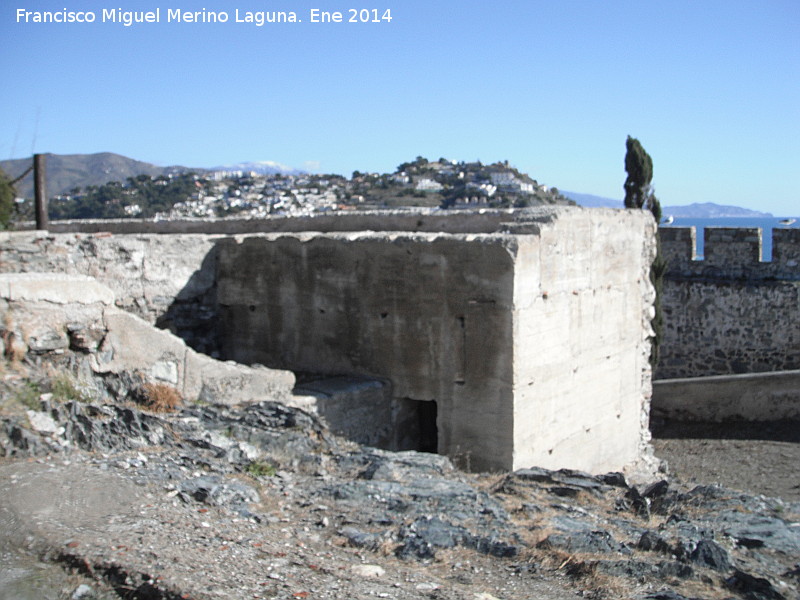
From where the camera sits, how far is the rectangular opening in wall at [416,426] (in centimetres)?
878

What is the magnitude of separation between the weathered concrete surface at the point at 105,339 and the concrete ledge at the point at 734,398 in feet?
34.8

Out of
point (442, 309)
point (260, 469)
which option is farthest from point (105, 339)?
point (442, 309)

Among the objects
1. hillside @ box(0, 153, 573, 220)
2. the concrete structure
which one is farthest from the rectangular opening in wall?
hillside @ box(0, 153, 573, 220)

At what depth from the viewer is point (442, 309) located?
324 inches

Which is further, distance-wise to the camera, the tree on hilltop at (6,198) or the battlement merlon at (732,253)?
the battlement merlon at (732,253)

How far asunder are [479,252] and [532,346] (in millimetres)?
1095

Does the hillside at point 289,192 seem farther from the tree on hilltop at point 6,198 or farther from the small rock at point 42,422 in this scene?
the small rock at point 42,422

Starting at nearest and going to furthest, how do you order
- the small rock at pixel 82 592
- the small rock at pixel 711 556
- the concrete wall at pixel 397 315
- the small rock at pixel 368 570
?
1. the small rock at pixel 82 592
2. the small rock at pixel 368 570
3. the small rock at pixel 711 556
4. the concrete wall at pixel 397 315

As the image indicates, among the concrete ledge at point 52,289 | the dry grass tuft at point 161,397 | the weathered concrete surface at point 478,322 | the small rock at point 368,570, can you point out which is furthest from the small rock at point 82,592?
the weathered concrete surface at point 478,322

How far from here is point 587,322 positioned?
30.6 feet

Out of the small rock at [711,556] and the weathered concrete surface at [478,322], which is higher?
the weathered concrete surface at [478,322]

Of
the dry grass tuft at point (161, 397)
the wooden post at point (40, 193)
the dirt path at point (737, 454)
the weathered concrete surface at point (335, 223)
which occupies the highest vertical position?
the wooden post at point (40, 193)

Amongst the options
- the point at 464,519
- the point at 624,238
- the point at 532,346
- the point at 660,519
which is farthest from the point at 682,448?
the point at 464,519

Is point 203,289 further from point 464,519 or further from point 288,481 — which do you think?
point 464,519
